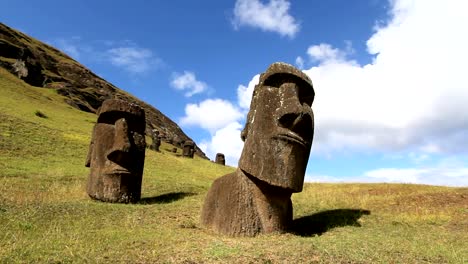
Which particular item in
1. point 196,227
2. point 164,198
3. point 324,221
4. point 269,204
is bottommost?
point 196,227

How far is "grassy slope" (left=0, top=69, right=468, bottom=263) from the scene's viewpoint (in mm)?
8070

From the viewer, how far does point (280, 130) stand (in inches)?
426

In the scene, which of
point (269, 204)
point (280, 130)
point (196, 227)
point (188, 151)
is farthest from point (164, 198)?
point (188, 151)

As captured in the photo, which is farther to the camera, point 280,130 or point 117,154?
point 117,154

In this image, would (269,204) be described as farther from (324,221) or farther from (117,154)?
(117,154)

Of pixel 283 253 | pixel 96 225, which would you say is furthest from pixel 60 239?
pixel 283 253

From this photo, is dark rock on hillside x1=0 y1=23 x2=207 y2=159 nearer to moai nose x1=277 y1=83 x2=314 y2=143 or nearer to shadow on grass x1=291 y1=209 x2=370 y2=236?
shadow on grass x1=291 y1=209 x2=370 y2=236

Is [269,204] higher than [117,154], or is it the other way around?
[117,154]

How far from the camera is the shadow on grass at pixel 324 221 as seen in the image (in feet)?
38.5

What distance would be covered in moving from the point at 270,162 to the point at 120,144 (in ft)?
25.9

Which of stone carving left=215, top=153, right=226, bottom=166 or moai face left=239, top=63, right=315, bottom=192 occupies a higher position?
stone carving left=215, top=153, right=226, bottom=166

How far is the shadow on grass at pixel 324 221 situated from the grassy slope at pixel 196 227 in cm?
3

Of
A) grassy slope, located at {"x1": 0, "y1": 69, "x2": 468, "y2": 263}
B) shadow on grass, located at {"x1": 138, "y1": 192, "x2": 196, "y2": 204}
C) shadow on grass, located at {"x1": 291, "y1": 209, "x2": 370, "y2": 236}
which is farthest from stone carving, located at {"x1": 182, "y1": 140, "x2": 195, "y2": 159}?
shadow on grass, located at {"x1": 291, "y1": 209, "x2": 370, "y2": 236}

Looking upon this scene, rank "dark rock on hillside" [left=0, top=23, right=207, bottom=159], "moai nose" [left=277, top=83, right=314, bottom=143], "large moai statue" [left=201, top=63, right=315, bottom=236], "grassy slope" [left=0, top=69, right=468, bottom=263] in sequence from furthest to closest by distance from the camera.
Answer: "dark rock on hillside" [left=0, top=23, right=207, bottom=159] < "moai nose" [left=277, top=83, right=314, bottom=143] < "large moai statue" [left=201, top=63, right=315, bottom=236] < "grassy slope" [left=0, top=69, right=468, bottom=263]
